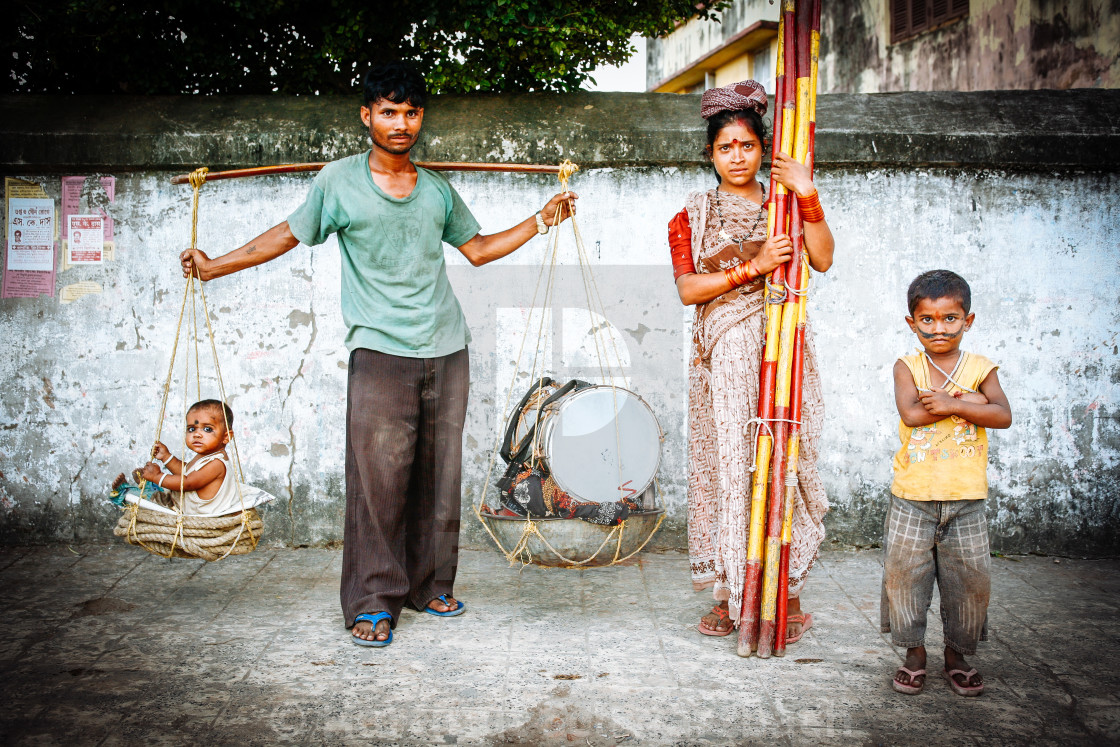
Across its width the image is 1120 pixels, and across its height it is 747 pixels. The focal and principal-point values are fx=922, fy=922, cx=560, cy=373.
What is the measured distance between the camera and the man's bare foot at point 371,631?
3.34 meters

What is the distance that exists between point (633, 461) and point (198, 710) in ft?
6.54

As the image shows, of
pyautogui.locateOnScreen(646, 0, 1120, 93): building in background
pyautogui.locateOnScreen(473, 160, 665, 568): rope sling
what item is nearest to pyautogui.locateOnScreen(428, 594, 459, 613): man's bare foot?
pyautogui.locateOnScreen(473, 160, 665, 568): rope sling

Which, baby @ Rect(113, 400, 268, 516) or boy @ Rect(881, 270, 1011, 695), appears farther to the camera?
baby @ Rect(113, 400, 268, 516)

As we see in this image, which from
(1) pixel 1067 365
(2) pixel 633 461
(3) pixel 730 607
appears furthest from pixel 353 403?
(1) pixel 1067 365

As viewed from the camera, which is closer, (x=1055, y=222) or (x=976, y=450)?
(x=976, y=450)

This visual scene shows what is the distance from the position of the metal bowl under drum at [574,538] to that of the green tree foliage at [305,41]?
7.58 ft

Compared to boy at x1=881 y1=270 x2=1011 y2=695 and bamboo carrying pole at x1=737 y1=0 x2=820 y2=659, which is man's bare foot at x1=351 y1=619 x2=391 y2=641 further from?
boy at x1=881 y1=270 x2=1011 y2=695

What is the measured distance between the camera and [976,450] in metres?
2.91

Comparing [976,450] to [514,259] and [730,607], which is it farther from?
[514,259]

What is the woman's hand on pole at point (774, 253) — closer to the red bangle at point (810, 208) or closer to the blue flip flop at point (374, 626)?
the red bangle at point (810, 208)

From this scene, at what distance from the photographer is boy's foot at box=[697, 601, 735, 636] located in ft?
11.3

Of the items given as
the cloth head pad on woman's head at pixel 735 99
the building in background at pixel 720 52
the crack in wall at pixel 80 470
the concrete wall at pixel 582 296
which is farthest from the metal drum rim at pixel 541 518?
the building in background at pixel 720 52

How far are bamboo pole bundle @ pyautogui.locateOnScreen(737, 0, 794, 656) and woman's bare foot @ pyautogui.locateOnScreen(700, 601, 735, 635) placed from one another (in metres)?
0.21

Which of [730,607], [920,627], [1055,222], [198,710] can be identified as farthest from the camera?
[1055,222]
